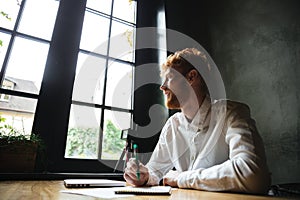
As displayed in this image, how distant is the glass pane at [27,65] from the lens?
4.62 feet

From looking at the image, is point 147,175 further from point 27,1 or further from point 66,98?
point 27,1

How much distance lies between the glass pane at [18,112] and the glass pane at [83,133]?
0.26 meters

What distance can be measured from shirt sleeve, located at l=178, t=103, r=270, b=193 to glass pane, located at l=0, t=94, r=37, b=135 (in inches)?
41.5

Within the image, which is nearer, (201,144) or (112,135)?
(201,144)

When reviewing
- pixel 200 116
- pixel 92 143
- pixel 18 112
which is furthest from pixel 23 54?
pixel 200 116

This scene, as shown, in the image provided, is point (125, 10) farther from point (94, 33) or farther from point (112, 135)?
point (112, 135)

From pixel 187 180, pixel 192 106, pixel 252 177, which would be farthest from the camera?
pixel 192 106

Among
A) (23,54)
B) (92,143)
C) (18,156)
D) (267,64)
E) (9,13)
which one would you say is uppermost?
(9,13)

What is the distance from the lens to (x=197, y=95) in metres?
1.26

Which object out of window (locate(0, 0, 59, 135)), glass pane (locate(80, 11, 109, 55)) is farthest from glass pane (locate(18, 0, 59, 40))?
glass pane (locate(80, 11, 109, 55))

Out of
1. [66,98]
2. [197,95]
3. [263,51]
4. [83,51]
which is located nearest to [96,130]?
[66,98]

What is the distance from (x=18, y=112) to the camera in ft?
4.39

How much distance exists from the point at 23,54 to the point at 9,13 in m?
0.31

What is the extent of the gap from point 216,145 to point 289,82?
2.07 feet
